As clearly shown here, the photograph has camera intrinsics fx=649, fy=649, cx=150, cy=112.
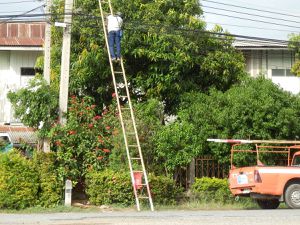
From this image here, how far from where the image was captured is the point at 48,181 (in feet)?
62.2

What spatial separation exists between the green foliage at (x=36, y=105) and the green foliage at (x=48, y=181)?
1082mm

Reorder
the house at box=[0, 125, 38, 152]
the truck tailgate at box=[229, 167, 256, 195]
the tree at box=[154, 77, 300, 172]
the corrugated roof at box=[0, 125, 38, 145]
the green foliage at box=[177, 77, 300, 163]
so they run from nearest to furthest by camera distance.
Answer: the truck tailgate at box=[229, 167, 256, 195], the tree at box=[154, 77, 300, 172], the green foliage at box=[177, 77, 300, 163], the house at box=[0, 125, 38, 152], the corrugated roof at box=[0, 125, 38, 145]

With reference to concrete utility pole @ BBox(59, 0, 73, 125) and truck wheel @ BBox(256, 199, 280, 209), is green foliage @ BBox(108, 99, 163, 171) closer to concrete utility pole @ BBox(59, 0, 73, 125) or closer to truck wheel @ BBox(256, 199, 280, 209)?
concrete utility pole @ BBox(59, 0, 73, 125)

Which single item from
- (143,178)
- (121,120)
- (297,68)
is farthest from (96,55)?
(297,68)

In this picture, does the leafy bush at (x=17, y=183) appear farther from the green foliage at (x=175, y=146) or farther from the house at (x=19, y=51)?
the house at (x=19, y=51)

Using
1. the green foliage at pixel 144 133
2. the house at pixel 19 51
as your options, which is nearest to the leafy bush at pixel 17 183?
the green foliage at pixel 144 133

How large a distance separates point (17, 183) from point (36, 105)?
2785 mm

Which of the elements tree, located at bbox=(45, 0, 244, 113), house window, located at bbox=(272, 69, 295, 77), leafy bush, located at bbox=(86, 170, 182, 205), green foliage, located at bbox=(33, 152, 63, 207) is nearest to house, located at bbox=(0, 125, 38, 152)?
tree, located at bbox=(45, 0, 244, 113)

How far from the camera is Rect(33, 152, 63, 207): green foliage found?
18.8 metres

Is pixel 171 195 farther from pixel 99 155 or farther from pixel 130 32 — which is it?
pixel 130 32

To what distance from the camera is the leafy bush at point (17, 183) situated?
1819 centimetres

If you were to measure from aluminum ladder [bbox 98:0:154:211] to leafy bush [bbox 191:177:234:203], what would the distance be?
2.01 meters

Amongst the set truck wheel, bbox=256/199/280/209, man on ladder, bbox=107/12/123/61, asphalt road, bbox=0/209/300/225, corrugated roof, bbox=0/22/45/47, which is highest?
corrugated roof, bbox=0/22/45/47

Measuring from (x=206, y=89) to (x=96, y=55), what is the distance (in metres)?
4.34
